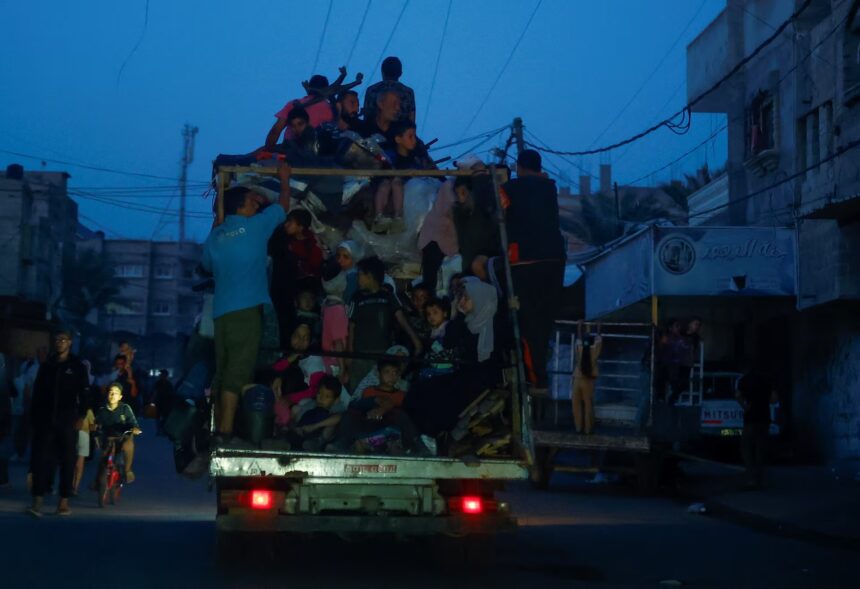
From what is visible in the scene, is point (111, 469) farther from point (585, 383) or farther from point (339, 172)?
point (339, 172)

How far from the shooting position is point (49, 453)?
13453 mm

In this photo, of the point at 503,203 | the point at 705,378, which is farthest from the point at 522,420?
the point at 705,378

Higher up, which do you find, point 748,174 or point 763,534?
point 748,174

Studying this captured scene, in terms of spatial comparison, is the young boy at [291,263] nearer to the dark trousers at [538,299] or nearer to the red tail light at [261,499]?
the dark trousers at [538,299]

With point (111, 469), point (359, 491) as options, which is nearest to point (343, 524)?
point (359, 491)

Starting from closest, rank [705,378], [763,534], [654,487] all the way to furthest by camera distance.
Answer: [763,534] → [654,487] → [705,378]

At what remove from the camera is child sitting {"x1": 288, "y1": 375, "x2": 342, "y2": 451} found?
32.3 feet

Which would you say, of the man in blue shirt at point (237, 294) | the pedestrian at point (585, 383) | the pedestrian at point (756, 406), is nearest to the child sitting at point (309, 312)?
the man in blue shirt at point (237, 294)

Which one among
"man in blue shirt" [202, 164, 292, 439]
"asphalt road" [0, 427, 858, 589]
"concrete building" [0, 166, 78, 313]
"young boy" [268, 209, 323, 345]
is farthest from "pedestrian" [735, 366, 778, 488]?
"concrete building" [0, 166, 78, 313]

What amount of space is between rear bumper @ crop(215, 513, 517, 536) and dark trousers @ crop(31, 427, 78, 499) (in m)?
4.97

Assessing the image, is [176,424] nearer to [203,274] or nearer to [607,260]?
[203,274]

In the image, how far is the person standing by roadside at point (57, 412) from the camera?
1341 centimetres

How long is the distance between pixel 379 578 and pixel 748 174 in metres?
19.6

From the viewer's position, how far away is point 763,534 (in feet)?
45.3
